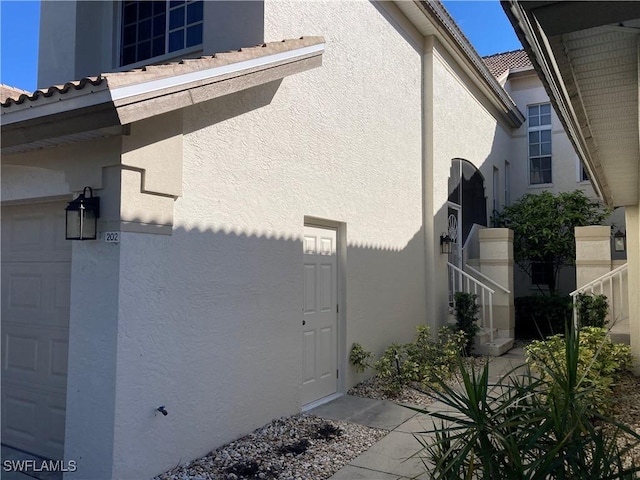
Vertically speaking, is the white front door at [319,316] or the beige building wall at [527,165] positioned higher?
the beige building wall at [527,165]

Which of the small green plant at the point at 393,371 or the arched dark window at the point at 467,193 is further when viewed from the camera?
the arched dark window at the point at 467,193

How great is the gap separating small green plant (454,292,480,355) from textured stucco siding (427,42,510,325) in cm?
39

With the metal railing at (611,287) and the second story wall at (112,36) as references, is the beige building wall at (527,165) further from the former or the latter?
the second story wall at (112,36)

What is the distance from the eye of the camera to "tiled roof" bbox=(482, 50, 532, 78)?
52.0 feet

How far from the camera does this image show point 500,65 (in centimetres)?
1667

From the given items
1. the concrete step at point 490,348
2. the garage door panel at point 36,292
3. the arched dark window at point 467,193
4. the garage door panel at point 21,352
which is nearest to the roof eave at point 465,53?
the arched dark window at point 467,193

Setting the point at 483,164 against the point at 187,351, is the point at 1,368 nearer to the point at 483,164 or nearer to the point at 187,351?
the point at 187,351

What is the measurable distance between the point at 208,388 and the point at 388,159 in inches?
194

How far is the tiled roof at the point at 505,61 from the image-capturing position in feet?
52.0

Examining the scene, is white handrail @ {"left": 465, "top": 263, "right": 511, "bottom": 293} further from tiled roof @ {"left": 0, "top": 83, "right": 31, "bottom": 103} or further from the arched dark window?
tiled roof @ {"left": 0, "top": 83, "right": 31, "bottom": 103}

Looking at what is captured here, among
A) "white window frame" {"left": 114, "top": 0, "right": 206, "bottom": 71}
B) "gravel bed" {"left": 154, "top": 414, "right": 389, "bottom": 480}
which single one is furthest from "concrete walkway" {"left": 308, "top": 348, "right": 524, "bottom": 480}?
"white window frame" {"left": 114, "top": 0, "right": 206, "bottom": 71}

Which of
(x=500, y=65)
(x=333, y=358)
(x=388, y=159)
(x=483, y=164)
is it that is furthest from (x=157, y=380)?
(x=500, y=65)

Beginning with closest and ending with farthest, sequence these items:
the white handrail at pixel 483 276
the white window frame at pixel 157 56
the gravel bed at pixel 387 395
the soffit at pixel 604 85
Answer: the soffit at pixel 604 85 → the white window frame at pixel 157 56 → the gravel bed at pixel 387 395 → the white handrail at pixel 483 276

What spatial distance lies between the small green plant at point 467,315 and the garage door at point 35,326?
6.85 metres
